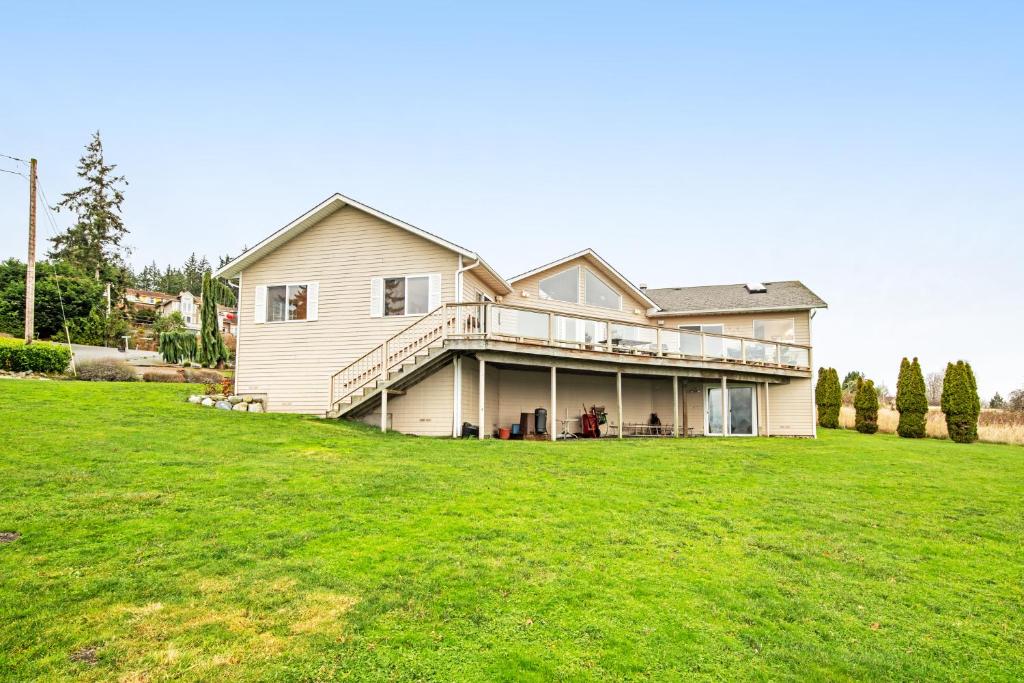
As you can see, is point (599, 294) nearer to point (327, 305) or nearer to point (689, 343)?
point (689, 343)

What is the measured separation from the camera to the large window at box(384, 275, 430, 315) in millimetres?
17125

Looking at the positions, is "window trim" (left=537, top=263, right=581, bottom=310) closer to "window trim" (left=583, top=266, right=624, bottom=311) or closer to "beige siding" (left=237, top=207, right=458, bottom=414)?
"window trim" (left=583, top=266, right=624, bottom=311)

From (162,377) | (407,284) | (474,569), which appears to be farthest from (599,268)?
(474,569)

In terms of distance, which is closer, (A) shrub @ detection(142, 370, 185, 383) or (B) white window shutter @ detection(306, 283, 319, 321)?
(B) white window shutter @ detection(306, 283, 319, 321)

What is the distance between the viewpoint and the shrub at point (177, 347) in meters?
35.5

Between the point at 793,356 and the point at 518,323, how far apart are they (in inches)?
481

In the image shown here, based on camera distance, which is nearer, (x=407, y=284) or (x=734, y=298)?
(x=407, y=284)

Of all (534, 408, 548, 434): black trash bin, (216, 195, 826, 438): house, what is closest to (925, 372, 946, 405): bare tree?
(216, 195, 826, 438): house

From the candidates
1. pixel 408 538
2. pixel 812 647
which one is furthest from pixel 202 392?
pixel 812 647

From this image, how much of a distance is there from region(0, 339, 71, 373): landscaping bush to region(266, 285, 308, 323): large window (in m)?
7.70

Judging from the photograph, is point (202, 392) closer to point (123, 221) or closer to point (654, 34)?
point (654, 34)

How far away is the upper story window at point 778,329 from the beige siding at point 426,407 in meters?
14.2

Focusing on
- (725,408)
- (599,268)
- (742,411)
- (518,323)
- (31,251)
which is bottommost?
(742,411)

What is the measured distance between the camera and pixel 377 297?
57.4ft
